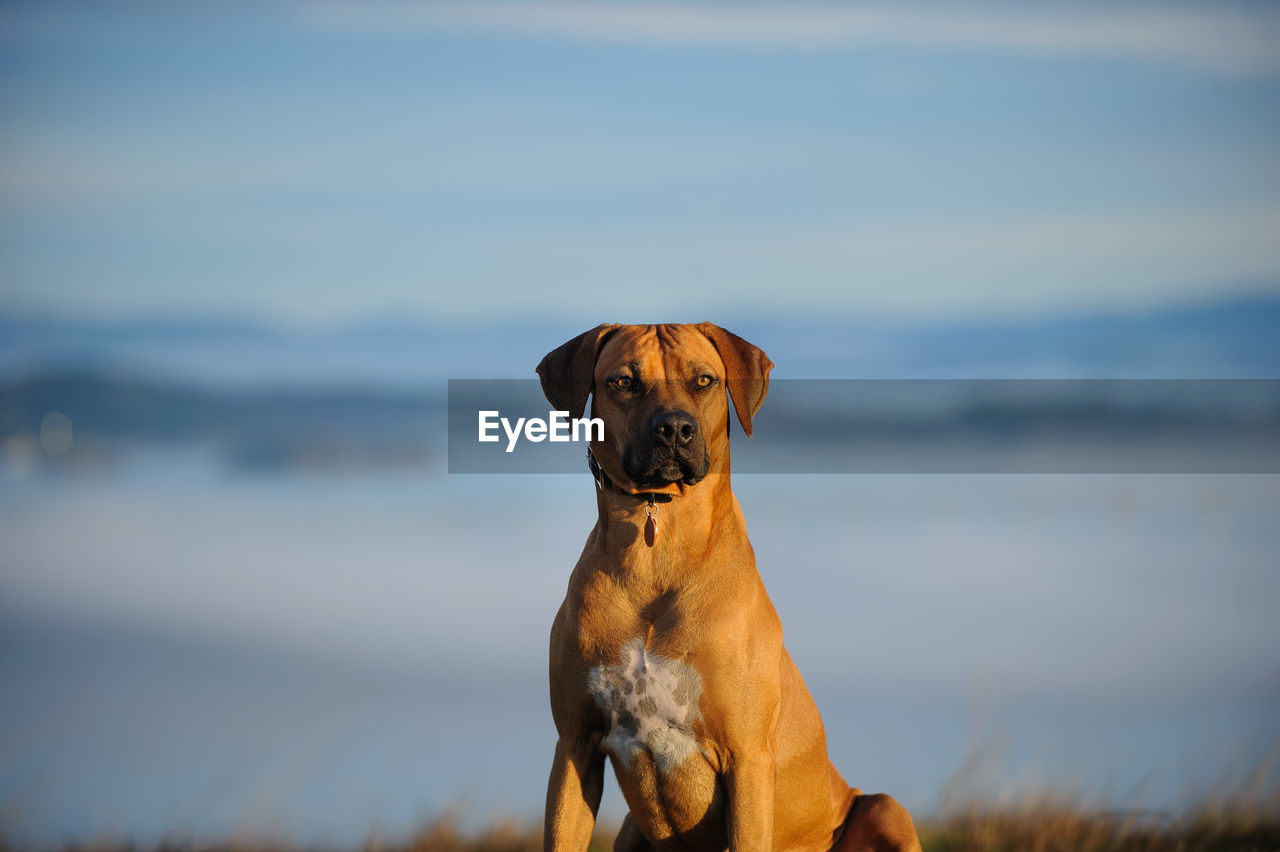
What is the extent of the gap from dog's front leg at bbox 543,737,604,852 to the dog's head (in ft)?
3.33

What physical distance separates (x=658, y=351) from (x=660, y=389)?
0.56 feet

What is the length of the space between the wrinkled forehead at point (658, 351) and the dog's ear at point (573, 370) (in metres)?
0.04

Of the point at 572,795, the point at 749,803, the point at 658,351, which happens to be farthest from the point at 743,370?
the point at 572,795

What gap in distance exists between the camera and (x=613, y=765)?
15.9ft

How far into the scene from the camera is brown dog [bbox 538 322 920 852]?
465 centimetres

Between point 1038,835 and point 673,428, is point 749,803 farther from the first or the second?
point 1038,835

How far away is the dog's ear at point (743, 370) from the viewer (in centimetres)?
502

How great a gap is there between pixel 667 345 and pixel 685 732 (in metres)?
1.44

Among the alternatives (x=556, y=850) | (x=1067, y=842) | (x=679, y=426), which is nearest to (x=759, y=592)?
(x=679, y=426)

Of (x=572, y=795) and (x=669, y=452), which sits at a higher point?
(x=669, y=452)

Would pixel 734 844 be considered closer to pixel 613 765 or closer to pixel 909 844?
pixel 613 765

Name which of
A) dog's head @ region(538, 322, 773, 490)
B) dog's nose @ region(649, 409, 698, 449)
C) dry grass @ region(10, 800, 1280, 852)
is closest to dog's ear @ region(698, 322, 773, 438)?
dog's head @ region(538, 322, 773, 490)

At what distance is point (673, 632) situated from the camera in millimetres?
4691

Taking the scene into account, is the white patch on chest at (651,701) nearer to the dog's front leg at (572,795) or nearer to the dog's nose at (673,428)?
the dog's front leg at (572,795)
